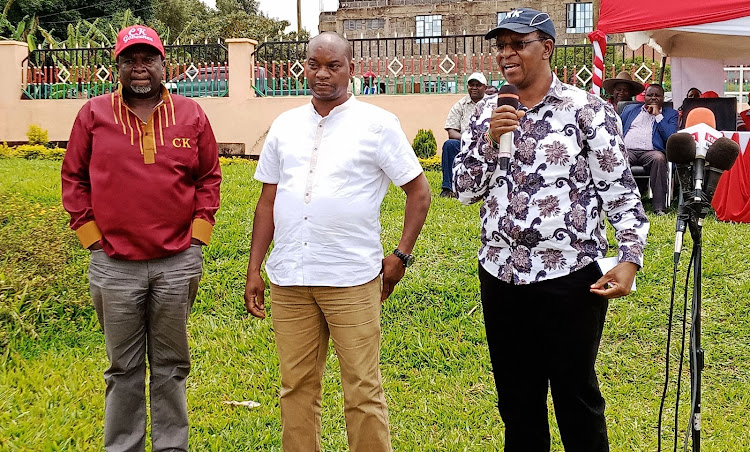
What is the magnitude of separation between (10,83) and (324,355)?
15.0 m

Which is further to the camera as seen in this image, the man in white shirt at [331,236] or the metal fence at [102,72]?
the metal fence at [102,72]

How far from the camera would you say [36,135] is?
49.5ft

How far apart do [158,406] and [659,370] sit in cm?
333

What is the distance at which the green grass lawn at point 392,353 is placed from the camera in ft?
14.0

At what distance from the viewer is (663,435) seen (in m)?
4.37

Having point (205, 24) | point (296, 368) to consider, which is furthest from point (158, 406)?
point (205, 24)

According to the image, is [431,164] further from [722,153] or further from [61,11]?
[61,11]

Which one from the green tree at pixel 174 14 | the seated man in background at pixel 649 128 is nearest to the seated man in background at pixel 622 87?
the seated man in background at pixel 649 128

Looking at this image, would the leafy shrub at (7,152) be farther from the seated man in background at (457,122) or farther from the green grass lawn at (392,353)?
the seated man in background at (457,122)

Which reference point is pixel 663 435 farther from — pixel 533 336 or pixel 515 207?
pixel 515 207

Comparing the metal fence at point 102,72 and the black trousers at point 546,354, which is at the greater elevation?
the metal fence at point 102,72

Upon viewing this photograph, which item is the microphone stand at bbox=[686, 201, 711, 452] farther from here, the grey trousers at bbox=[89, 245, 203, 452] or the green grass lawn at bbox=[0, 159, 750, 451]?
the grey trousers at bbox=[89, 245, 203, 452]

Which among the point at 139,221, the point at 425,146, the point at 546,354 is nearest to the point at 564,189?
the point at 546,354

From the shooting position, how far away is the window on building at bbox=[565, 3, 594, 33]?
3019 cm
